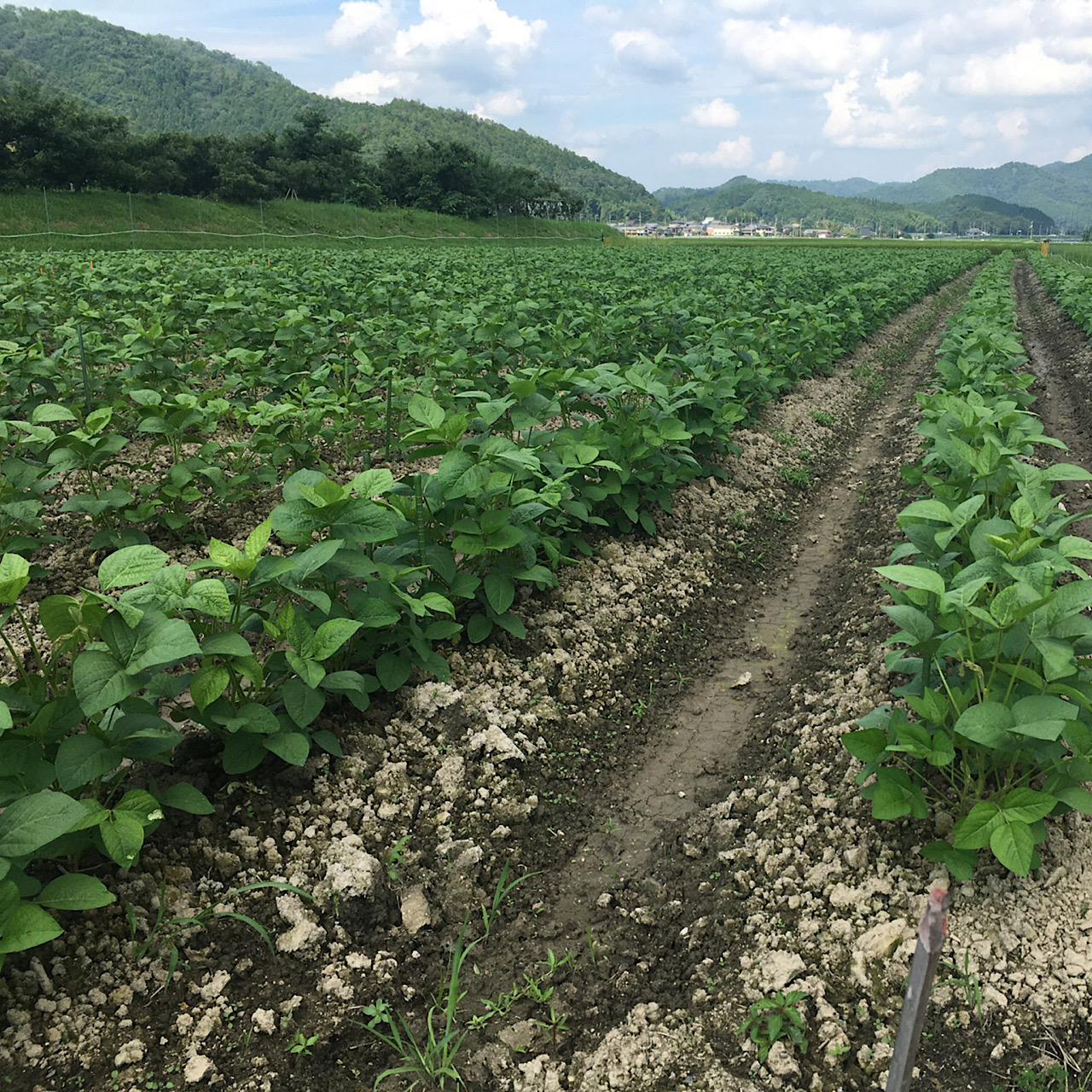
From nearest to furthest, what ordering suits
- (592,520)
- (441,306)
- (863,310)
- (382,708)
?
1. (382,708)
2. (592,520)
3. (441,306)
4. (863,310)

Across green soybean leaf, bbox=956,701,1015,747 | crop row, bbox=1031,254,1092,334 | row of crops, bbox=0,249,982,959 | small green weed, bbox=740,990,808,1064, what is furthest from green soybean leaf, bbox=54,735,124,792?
crop row, bbox=1031,254,1092,334

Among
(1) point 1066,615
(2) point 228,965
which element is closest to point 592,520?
(1) point 1066,615

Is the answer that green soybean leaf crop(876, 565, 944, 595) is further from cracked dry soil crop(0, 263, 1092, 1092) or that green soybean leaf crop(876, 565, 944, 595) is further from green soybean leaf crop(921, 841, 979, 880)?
cracked dry soil crop(0, 263, 1092, 1092)

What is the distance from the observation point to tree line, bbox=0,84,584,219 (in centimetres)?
3412

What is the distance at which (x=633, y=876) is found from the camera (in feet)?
9.84

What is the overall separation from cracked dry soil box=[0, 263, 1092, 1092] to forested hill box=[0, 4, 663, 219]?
116160 millimetres

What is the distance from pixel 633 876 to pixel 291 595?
168 cm

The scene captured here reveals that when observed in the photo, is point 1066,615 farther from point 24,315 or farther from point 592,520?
point 24,315

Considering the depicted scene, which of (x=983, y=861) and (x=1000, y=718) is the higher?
(x=1000, y=718)

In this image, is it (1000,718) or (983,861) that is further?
(983,861)

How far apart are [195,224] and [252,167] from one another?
8314 mm

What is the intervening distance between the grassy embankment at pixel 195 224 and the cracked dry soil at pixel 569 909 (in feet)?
92.3

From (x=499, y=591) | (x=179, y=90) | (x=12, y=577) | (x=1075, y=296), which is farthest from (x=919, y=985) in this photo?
(x=179, y=90)

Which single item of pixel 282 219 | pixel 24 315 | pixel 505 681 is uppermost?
pixel 282 219
